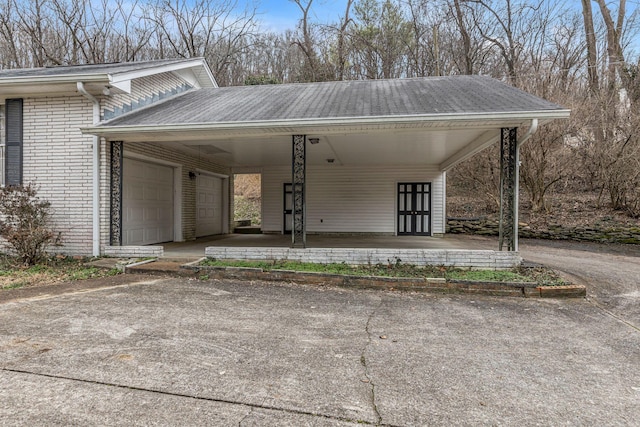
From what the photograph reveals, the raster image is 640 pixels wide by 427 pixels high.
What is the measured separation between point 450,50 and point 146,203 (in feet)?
53.2

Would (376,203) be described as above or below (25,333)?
above

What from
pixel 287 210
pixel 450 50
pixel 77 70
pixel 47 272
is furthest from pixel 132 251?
pixel 450 50

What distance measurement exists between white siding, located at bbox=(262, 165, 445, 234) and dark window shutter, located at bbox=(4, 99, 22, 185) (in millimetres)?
6757

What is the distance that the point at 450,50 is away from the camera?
1778 cm

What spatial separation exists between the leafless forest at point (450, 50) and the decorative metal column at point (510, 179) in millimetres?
6755

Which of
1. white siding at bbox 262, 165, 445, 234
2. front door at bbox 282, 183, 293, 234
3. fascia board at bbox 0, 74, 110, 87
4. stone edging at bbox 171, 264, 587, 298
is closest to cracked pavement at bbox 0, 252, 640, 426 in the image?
stone edging at bbox 171, 264, 587, 298

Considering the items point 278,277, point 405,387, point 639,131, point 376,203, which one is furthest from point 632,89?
point 405,387

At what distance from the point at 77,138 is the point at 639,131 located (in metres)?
14.7

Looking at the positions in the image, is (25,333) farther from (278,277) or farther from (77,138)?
(77,138)

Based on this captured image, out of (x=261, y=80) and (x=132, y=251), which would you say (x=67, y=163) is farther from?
(x=261, y=80)

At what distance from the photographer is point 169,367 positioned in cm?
264

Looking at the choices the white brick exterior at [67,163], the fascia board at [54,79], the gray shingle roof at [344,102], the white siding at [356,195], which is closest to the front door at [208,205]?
the white siding at [356,195]

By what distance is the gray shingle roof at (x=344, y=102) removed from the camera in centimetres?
619

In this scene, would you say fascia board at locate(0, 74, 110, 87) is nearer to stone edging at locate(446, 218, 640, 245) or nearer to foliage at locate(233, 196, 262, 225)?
stone edging at locate(446, 218, 640, 245)
